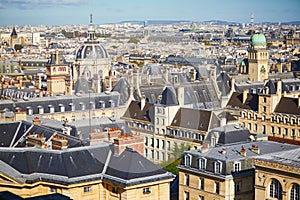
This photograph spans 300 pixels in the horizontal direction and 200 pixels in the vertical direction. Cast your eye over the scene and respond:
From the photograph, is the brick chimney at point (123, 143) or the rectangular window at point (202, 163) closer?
the brick chimney at point (123, 143)

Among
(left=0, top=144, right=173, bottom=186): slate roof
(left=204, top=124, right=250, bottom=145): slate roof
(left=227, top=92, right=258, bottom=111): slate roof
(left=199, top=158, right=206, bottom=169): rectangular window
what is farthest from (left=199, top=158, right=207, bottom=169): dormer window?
(left=227, top=92, right=258, bottom=111): slate roof

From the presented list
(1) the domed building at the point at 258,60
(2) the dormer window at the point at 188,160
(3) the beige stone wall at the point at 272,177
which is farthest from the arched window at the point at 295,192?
(1) the domed building at the point at 258,60

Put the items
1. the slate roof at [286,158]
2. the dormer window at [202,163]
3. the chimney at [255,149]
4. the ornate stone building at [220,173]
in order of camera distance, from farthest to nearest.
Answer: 1. the chimney at [255,149]
2. the dormer window at [202,163]
3. the ornate stone building at [220,173]
4. the slate roof at [286,158]

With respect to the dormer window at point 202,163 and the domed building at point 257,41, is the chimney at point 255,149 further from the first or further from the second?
the domed building at point 257,41

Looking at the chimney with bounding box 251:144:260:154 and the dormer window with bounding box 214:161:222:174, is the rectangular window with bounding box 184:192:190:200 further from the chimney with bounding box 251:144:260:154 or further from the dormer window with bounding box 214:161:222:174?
the chimney with bounding box 251:144:260:154

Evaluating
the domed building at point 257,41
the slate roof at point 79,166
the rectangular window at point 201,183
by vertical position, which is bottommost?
the rectangular window at point 201,183

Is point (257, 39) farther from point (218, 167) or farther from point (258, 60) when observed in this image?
point (218, 167)

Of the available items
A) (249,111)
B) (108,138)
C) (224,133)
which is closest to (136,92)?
(108,138)
